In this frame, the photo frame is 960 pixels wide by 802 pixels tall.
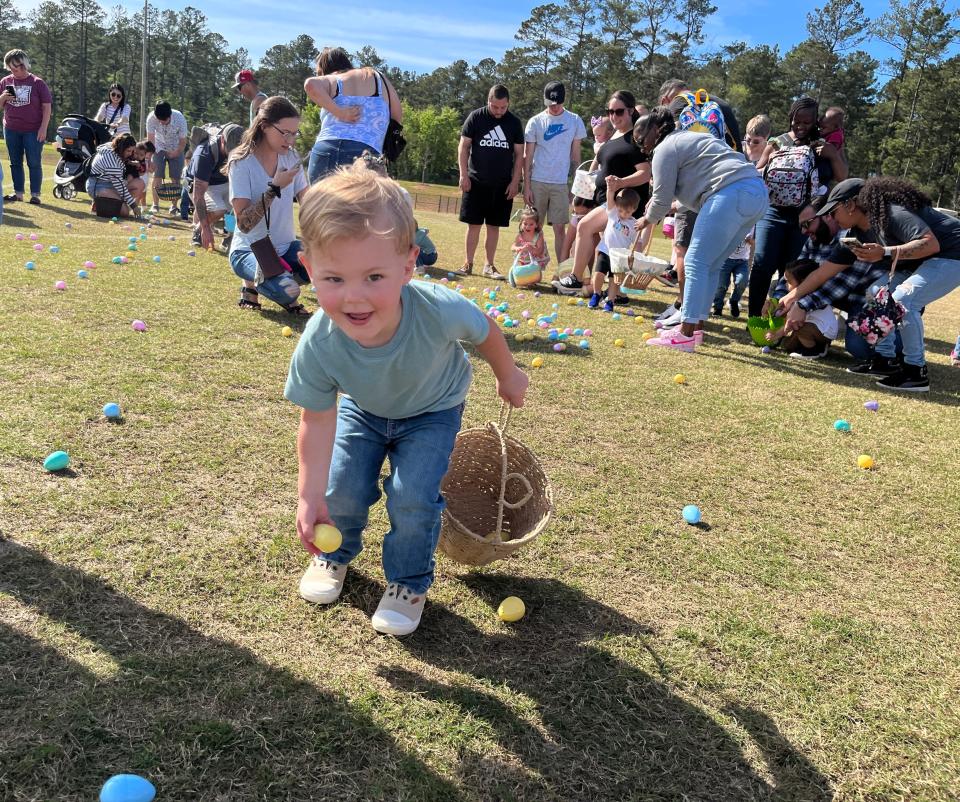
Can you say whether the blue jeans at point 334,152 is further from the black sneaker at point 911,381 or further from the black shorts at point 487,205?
the black sneaker at point 911,381

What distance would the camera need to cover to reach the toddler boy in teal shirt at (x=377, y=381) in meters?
2.02

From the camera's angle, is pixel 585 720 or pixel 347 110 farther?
pixel 347 110

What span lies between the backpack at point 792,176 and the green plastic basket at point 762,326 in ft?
3.92

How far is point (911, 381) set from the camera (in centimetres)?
576

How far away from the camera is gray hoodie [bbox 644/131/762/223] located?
5.91 metres

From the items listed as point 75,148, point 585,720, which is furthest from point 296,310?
point 75,148

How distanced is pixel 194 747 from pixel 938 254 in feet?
20.4

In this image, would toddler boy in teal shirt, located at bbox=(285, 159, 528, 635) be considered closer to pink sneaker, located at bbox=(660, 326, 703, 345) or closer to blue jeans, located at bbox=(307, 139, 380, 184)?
blue jeans, located at bbox=(307, 139, 380, 184)

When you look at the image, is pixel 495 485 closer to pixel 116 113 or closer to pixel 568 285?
pixel 568 285

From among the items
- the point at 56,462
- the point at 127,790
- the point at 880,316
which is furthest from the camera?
the point at 880,316

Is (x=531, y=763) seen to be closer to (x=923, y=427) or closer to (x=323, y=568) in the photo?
(x=323, y=568)

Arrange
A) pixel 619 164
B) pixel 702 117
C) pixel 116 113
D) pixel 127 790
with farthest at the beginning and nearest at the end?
pixel 116 113
pixel 619 164
pixel 702 117
pixel 127 790

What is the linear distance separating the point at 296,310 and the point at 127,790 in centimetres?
508

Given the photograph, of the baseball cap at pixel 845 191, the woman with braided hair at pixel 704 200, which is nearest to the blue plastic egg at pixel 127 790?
the woman with braided hair at pixel 704 200
